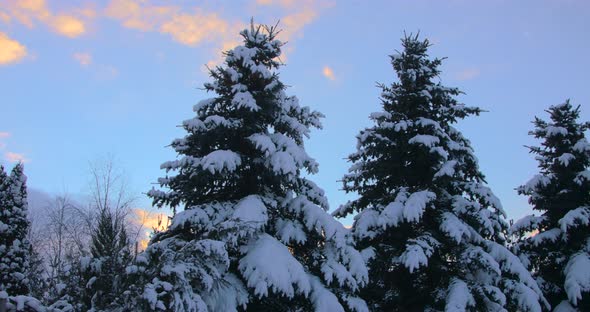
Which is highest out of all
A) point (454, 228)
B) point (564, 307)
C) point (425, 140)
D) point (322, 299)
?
point (425, 140)

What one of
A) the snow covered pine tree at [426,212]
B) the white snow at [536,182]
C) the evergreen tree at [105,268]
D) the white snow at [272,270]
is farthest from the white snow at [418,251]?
the evergreen tree at [105,268]

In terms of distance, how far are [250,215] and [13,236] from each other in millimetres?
6796

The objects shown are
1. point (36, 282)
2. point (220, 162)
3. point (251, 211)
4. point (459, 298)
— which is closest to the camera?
point (251, 211)

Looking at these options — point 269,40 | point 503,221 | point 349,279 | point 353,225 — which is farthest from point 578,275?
point 269,40

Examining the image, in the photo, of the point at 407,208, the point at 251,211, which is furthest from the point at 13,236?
the point at 407,208

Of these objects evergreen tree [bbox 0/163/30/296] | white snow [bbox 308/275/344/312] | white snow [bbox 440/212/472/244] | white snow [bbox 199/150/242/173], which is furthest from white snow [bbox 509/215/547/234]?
evergreen tree [bbox 0/163/30/296]

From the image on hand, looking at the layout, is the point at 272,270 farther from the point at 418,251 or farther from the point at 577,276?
the point at 577,276

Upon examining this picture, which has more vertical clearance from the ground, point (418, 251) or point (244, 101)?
point (244, 101)

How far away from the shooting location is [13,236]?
11.9 meters

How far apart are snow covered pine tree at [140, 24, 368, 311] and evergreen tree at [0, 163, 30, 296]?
4110 mm

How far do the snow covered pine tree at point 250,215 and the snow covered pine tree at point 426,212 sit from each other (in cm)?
249

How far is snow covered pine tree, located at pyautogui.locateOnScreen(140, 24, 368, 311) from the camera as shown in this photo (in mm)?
8320

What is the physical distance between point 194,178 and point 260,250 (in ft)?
7.41

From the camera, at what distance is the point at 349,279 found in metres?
9.52
